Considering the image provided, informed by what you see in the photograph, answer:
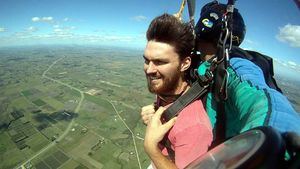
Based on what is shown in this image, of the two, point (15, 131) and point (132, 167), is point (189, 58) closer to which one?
point (132, 167)

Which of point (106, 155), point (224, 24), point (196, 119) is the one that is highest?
point (224, 24)

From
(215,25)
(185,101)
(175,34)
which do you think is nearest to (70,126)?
(175,34)

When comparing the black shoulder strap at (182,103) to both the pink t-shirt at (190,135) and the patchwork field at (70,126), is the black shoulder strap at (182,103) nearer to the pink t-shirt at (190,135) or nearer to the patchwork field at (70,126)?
the pink t-shirt at (190,135)

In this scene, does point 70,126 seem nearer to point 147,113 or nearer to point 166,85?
point 147,113

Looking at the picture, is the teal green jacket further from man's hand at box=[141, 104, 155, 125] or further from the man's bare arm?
man's hand at box=[141, 104, 155, 125]

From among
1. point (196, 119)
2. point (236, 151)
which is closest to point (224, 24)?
point (196, 119)
